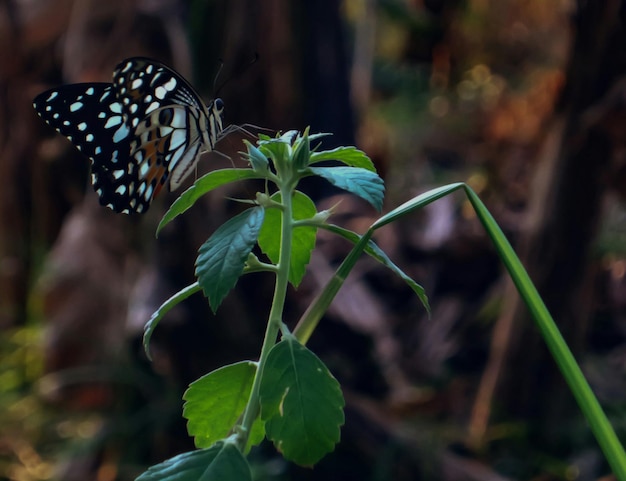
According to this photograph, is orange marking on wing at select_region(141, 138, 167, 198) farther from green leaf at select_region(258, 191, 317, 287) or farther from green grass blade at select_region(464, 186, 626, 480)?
green grass blade at select_region(464, 186, 626, 480)

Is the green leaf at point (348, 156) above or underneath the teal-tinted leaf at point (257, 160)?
underneath

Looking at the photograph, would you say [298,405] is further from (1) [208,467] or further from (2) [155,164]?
(2) [155,164]

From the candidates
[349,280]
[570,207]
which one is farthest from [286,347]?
[349,280]

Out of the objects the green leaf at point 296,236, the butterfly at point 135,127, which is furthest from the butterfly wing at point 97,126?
the green leaf at point 296,236

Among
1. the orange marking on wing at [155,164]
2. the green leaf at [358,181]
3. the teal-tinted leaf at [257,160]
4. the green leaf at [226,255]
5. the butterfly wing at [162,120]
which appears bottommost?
the orange marking on wing at [155,164]

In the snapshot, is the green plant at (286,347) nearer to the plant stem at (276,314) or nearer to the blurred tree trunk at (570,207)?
the plant stem at (276,314)

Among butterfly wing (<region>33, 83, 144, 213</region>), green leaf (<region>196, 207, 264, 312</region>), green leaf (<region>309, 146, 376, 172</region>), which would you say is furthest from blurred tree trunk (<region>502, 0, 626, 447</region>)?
green leaf (<region>196, 207, 264, 312</region>)
